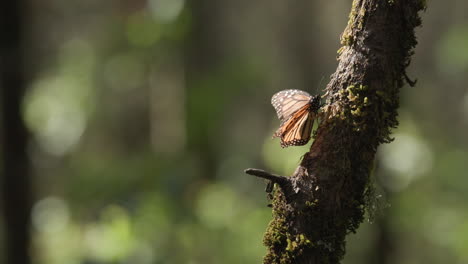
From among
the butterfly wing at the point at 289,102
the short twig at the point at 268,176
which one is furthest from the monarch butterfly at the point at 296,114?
the short twig at the point at 268,176

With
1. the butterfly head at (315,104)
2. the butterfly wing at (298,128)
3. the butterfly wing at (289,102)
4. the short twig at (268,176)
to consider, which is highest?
the butterfly wing at (289,102)

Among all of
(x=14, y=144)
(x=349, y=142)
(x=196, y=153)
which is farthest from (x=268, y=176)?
(x=196, y=153)

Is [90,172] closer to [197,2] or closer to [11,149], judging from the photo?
[11,149]

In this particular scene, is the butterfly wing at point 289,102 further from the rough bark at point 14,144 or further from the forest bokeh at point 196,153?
the rough bark at point 14,144

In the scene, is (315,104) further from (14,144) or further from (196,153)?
(196,153)

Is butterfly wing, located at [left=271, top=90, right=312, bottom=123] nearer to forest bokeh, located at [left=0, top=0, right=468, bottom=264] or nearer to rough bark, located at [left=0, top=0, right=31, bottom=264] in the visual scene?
forest bokeh, located at [left=0, top=0, right=468, bottom=264]

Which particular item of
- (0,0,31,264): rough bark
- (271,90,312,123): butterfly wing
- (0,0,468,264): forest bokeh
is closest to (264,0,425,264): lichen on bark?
(271,90,312,123): butterfly wing

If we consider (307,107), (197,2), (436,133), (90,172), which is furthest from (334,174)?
(436,133)

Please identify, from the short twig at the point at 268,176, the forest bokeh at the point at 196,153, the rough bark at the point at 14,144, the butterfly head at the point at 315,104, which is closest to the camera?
the short twig at the point at 268,176
